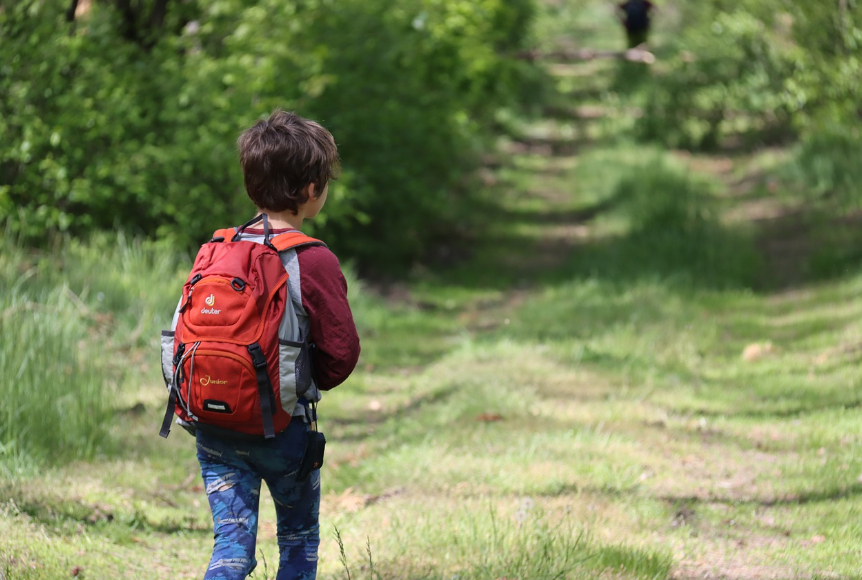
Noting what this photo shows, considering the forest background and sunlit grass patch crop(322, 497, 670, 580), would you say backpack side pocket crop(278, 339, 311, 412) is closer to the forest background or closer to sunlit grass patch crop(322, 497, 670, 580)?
the forest background

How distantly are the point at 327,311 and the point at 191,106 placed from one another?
22.1 ft

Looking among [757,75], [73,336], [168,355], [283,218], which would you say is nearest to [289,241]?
[283,218]

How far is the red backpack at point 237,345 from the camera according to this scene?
9.09 ft

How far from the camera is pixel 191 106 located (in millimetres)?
9141

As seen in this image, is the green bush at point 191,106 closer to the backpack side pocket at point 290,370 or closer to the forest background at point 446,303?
the forest background at point 446,303

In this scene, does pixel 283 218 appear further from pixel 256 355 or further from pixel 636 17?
pixel 636 17

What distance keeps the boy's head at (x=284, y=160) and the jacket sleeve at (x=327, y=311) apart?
199mm

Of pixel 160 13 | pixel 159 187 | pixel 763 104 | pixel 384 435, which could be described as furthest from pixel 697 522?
pixel 763 104

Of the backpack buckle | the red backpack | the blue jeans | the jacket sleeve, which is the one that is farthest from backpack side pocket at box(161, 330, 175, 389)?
the jacket sleeve

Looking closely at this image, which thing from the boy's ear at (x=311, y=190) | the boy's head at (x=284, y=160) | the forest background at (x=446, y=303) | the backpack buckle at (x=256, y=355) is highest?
the boy's head at (x=284, y=160)

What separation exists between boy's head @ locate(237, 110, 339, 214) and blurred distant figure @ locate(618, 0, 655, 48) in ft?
58.4

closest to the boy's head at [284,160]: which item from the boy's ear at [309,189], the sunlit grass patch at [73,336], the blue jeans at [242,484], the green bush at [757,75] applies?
the boy's ear at [309,189]

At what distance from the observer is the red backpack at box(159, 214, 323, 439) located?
9.09ft

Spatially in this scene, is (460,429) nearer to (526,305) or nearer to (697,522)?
(697,522)
